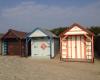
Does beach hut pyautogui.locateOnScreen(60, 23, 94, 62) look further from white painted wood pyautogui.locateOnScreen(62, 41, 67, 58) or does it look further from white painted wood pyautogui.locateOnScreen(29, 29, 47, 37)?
white painted wood pyautogui.locateOnScreen(29, 29, 47, 37)

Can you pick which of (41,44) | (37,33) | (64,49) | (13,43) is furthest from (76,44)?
(13,43)

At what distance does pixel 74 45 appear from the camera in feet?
→ 85.3

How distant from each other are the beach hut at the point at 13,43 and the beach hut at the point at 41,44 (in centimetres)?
152

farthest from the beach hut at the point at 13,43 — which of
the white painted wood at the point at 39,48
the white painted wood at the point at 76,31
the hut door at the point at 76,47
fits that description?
the white painted wood at the point at 76,31

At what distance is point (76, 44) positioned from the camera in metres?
25.9

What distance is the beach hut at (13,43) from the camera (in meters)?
29.5

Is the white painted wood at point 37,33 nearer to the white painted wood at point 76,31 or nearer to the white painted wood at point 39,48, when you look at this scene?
the white painted wood at point 39,48

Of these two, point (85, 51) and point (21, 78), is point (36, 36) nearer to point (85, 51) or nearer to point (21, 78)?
point (85, 51)

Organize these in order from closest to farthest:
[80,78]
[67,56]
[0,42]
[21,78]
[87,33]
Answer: [21,78] < [80,78] < [87,33] < [67,56] < [0,42]

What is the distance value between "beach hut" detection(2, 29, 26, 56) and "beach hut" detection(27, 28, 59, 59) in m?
1.52

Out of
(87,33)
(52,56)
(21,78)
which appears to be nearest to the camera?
(21,78)

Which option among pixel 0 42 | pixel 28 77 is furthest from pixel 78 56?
pixel 28 77

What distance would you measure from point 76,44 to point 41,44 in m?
4.42

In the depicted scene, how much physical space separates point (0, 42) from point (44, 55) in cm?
720
